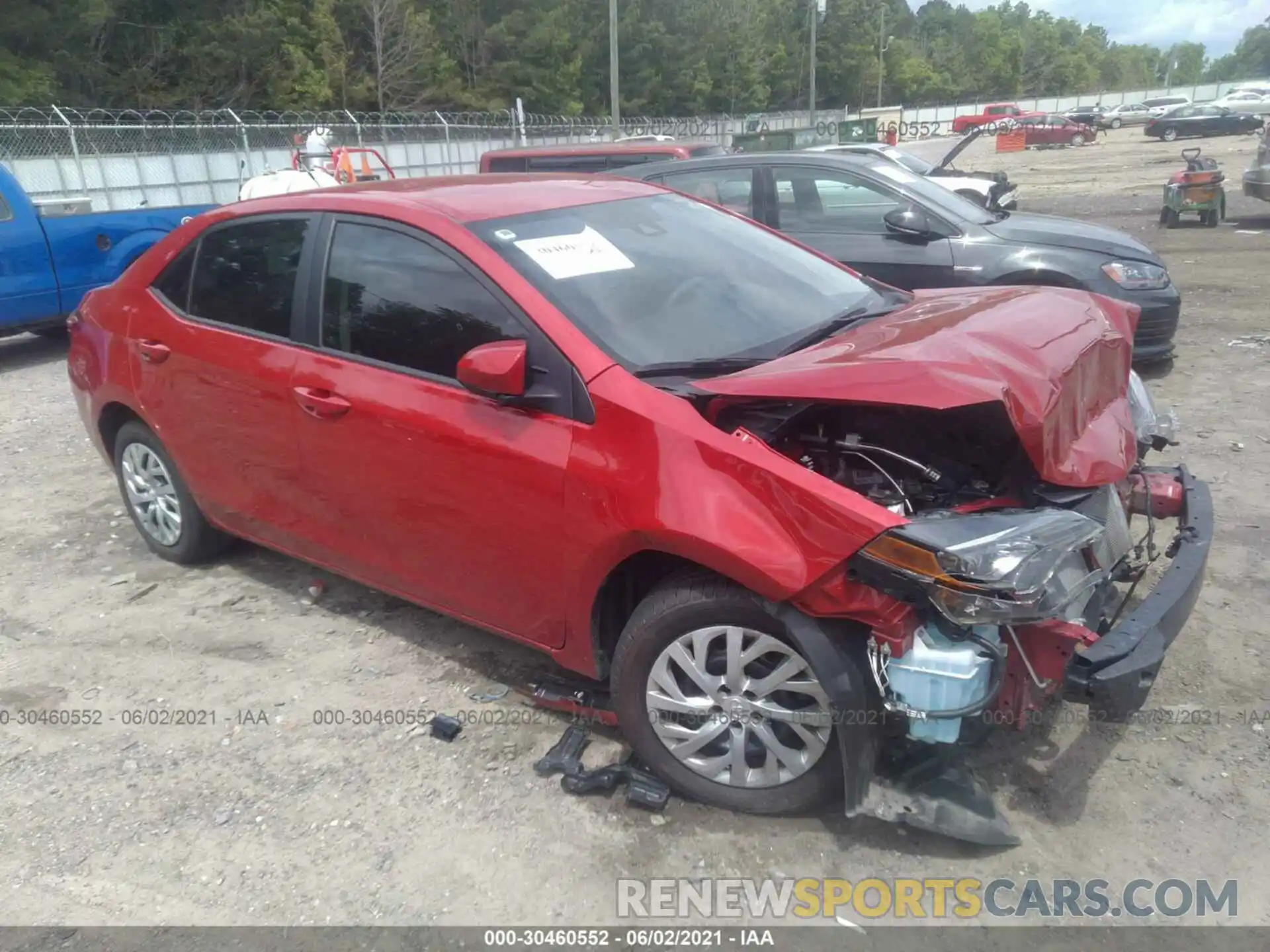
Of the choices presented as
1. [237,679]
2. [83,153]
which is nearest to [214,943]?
[237,679]

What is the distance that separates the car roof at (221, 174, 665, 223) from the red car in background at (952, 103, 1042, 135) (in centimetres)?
4425

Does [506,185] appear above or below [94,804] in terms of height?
above

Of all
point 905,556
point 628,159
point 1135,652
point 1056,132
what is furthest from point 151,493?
point 1056,132

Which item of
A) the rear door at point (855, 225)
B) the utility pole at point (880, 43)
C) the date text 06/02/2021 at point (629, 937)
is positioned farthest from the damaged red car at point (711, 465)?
the utility pole at point (880, 43)

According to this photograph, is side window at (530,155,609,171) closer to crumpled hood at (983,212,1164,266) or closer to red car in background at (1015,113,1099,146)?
crumpled hood at (983,212,1164,266)

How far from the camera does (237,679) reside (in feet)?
12.4

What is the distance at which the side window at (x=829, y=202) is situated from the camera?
715 cm

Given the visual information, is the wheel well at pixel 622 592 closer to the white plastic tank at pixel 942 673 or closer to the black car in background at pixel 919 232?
the white plastic tank at pixel 942 673

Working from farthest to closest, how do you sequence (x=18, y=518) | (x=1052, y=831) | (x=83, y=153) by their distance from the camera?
(x=83, y=153) → (x=18, y=518) → (x=1052, y=831)

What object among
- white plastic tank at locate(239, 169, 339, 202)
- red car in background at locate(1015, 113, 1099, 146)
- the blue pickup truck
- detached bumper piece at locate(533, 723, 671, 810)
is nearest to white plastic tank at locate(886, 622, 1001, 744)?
detached bumper piece at locate(533, 723, 671, 810)

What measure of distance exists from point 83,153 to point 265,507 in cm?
1818

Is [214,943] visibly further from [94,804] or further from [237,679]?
[237,679]

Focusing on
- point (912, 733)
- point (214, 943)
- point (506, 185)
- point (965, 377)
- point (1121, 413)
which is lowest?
point (214, 943)

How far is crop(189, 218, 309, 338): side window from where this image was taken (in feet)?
12.4
